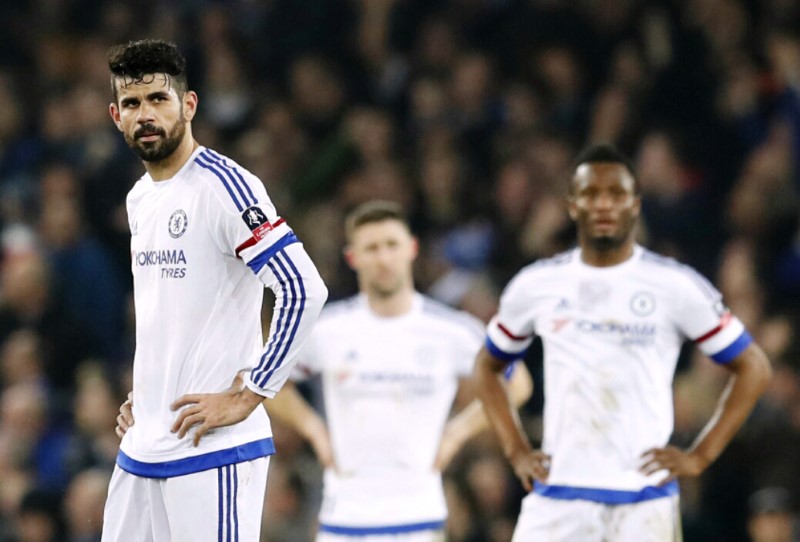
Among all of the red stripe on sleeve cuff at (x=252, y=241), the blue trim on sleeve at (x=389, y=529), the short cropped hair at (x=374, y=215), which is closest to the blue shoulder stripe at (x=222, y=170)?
the red stripe on sleeve cuff at (x=252, y=241)

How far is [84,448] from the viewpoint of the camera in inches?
394

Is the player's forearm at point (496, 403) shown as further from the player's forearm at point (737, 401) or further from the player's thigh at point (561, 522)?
the player's forearm at point (737, 401)

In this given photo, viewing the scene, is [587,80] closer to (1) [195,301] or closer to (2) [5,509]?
(2) [5,509]

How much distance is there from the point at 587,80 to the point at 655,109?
776mm

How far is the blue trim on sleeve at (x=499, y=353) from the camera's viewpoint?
677 cm

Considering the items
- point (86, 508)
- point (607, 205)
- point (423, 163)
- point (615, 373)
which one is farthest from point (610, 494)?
point (423, 163)

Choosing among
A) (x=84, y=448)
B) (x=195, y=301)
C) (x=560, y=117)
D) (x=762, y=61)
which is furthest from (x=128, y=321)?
(x=195, y=301)

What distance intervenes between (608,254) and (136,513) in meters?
2.43

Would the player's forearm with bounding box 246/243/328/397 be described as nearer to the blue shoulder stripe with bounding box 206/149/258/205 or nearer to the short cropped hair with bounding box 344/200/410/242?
the blue shoulder stripe with bounding box 206/149/258/205

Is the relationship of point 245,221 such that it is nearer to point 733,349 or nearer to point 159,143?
point 159,143

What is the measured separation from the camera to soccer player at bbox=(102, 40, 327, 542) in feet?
15.9

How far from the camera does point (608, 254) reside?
251 inches

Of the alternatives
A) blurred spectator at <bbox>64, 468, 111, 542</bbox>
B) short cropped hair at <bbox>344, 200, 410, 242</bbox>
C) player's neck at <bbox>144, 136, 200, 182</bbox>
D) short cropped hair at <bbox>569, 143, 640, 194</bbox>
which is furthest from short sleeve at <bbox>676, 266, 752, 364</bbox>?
blurred spectator at <bbox>64, 468, 111, 542</bbox>

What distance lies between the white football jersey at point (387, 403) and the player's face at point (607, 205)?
1.65m
